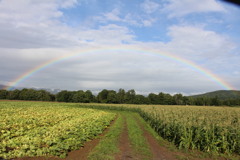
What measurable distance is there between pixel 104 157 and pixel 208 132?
7106mm

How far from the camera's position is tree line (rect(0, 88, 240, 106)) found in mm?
103688

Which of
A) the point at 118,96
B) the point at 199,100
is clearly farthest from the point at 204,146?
the point at 199,100

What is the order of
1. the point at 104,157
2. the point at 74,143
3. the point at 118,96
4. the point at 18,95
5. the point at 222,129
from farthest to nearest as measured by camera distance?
the point at 118,96 < the point at 18,95 < the point at 222,129 < the point at 74,143 < the point at 104,157

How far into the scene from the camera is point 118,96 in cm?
11244

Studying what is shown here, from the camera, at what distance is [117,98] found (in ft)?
362

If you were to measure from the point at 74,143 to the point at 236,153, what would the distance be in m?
9.52

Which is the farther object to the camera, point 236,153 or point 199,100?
point 199,100

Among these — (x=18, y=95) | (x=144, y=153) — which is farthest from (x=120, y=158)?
(x=18, y=95)

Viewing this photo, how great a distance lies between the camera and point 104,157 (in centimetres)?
831

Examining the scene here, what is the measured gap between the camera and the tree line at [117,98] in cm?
10369

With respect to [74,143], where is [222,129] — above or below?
above

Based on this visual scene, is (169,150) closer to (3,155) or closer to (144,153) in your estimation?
(144,153)

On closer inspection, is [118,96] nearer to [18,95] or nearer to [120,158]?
[18,95]

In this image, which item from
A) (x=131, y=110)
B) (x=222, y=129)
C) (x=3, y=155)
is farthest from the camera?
(x=131, y=110)
